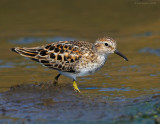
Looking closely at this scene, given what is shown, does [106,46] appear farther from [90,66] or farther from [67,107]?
[67,107]

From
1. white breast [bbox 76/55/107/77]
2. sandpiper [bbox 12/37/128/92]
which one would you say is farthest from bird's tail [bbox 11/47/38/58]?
white breast [bbox 76/55/107/77]

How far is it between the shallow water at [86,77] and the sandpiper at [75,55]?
0.68 m

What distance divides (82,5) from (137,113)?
48.4 ft

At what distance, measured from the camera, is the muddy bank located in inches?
368

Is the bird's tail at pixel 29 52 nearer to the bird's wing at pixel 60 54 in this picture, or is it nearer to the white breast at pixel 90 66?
the bird's wing at pixel 60 54

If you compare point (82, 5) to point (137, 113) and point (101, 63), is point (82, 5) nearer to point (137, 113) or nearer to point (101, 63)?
point (101, 63)

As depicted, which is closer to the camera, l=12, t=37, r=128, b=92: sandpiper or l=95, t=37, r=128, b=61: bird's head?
l=12, t=37, r=128, b=92: sandpiper

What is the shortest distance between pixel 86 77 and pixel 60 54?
223 cm

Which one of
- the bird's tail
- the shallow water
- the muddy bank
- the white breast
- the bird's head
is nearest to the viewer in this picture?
the muddy bank

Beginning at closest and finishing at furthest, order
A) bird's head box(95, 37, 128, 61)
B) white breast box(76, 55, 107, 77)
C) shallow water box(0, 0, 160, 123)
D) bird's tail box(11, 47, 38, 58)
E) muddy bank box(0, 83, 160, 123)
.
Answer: muddy bank box(0, 83, 160, 123) → shallow water box(0, 0, 160, 123) → white breast box(76, 55, 107, 77) → bird's head box(95, 37, 128, 61) → bird's tail box(11, 47, 38, 58)

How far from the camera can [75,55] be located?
40.4ft

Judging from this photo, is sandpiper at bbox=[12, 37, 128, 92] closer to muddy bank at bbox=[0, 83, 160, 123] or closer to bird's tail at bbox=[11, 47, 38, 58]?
bird's tail at bbox=[11, 47, 38, 58]

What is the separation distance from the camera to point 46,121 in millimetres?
9328

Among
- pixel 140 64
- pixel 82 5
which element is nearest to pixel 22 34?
pixel 82 5
